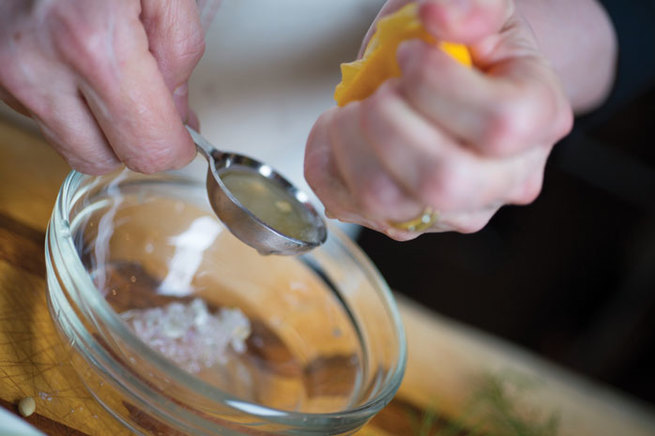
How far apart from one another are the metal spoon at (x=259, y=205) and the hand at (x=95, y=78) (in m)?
0.05

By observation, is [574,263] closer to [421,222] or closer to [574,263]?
[574,263]

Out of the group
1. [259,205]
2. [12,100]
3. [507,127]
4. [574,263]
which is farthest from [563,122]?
[574,263]

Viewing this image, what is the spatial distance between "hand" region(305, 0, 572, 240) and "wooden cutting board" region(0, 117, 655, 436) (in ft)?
0.89

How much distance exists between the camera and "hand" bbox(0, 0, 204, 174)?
0.46 metres

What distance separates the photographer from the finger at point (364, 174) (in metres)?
0.38

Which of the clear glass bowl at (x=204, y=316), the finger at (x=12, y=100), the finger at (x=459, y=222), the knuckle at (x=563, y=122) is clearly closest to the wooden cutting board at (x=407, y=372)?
the clear glass bowl at (x=204, y=316)

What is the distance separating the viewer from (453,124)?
1.16 ft

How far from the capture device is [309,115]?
34.0 inches

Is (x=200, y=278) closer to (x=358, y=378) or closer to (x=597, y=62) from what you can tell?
(x=358, y=378)

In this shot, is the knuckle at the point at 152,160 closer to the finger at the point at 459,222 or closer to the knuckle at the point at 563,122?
the finger at the point at 459,222

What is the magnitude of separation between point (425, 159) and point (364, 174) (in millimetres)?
44

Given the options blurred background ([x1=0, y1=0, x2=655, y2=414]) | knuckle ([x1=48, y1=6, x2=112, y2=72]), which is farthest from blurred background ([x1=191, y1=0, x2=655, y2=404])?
knuckle ([x1=48, y1=6, x2=112, y2=72])

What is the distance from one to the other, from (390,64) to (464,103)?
8 centimetres

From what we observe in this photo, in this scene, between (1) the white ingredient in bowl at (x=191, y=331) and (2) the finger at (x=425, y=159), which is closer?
(2) the finger at (x=425, y=159)
